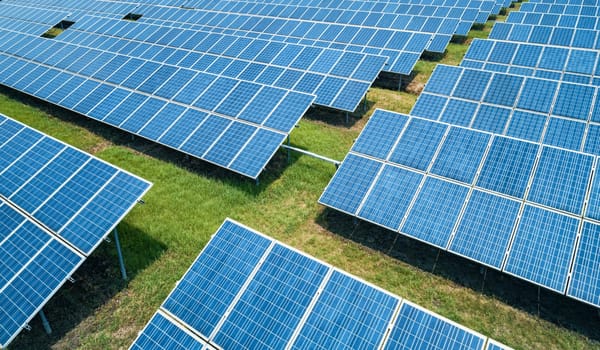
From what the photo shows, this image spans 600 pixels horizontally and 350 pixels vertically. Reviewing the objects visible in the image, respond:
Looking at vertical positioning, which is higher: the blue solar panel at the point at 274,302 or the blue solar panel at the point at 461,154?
the blue solar panel at the point at 274,302

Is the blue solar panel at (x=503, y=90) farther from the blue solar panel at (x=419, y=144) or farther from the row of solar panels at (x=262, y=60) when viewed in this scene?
the row of solar panels at (x=262, y=60)

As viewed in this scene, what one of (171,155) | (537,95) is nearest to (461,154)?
(537,95)

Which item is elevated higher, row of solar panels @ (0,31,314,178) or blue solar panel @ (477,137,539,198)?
blue solar panel @ (477,137,539,198)

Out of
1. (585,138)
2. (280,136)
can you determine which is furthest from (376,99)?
(585,138)

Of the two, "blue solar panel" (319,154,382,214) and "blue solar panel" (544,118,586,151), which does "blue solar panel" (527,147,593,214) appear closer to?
"blue solar panel" (544,118,586,151)

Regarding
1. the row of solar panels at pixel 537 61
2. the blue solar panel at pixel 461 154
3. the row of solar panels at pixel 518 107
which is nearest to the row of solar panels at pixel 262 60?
the row of solar panels at pixel 518 107

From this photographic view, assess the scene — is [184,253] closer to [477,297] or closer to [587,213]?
[477,297]

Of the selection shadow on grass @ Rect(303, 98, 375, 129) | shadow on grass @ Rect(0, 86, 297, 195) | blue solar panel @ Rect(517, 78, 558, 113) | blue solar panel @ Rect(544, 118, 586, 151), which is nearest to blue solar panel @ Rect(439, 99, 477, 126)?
→ blue solar panel @ Rect(517, 78, 558, 113)
